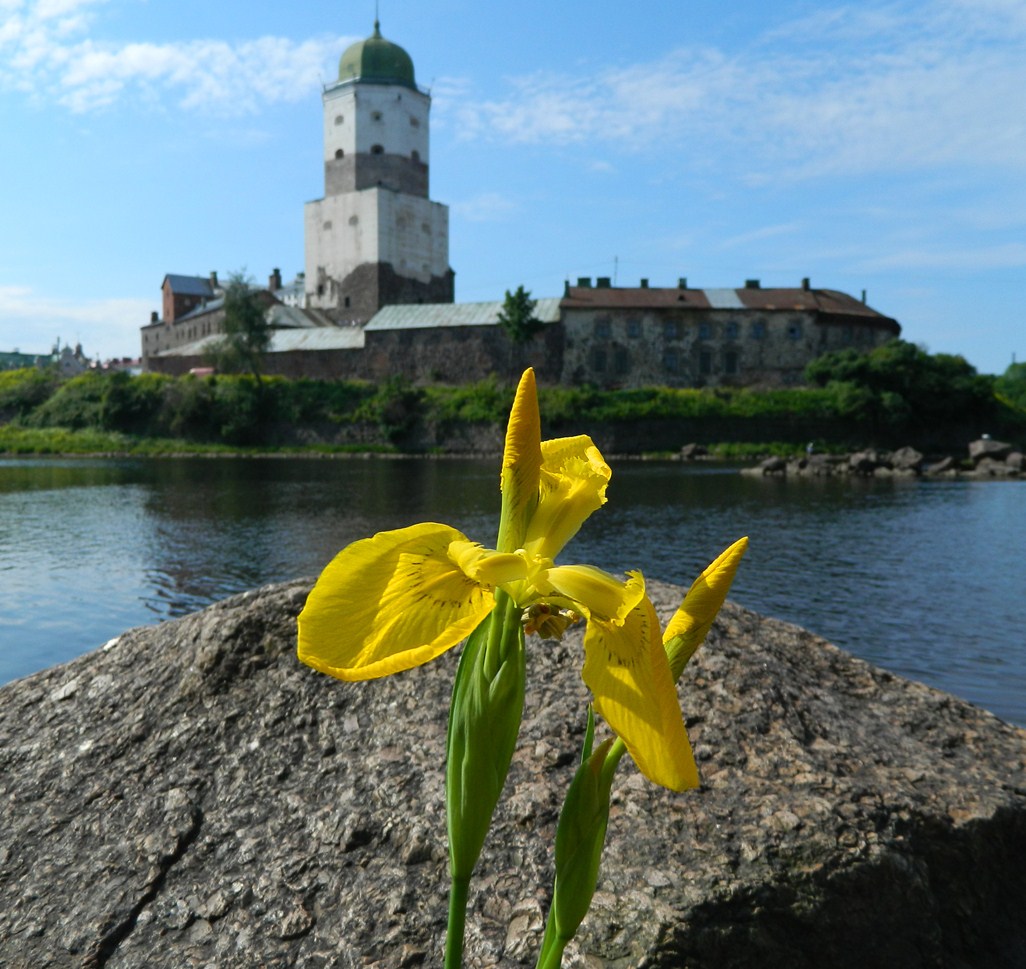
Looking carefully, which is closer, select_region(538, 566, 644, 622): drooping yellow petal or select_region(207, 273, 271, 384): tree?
select_region(538, 566, 644, 622): drooping yellow petal

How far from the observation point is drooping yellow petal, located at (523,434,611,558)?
1124mm

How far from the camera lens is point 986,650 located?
9359 mm

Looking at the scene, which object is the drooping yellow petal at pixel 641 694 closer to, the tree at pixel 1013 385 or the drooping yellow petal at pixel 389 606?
the drooping yellow petal at pixel 389 606

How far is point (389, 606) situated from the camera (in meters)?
0.97

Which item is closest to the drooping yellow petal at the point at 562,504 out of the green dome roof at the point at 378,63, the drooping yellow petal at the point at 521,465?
the drooping yellow petal at the point at 521,465

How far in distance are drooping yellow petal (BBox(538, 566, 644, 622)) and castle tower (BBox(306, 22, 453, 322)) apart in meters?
68.4

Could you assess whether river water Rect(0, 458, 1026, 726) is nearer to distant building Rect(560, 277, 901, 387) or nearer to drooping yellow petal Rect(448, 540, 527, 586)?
drooping yellow petal Rect(448, 540, 527, 586)

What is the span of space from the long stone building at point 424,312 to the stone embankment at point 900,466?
1557 centimetres

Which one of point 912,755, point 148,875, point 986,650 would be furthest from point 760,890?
point 986,650

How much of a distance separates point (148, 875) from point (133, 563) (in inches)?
563

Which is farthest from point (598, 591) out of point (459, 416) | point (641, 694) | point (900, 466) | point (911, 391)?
point (911, 391)

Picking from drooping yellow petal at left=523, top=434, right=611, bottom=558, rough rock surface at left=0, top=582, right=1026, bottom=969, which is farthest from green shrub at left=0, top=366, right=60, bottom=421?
drooping yellow petal at left=523, top=434, right=611, bottom=558

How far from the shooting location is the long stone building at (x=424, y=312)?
61094 mm

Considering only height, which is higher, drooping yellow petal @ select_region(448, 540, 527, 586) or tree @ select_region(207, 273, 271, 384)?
tree @ select_region(207, 273, 271, 384)
